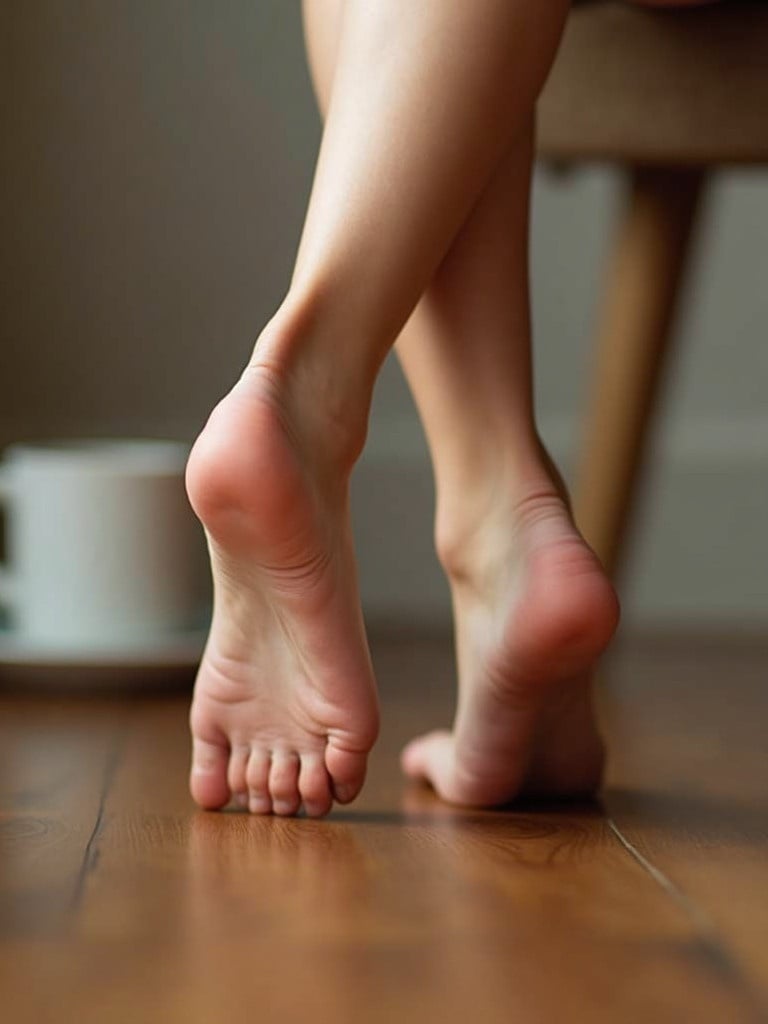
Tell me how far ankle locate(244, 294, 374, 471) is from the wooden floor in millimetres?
169

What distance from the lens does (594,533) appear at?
1326 mm

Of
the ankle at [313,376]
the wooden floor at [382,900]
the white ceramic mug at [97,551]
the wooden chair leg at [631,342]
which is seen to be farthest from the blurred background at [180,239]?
the ankle at [313,376]

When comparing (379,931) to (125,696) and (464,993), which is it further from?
(125,696)

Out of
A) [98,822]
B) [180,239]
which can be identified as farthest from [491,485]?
[180,239]

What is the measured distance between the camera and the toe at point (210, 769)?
2.36 feet

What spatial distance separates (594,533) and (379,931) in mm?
823

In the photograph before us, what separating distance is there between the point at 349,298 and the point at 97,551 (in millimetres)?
556

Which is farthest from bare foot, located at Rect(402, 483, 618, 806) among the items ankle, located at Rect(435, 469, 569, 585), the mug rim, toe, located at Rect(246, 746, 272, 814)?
the mug rim

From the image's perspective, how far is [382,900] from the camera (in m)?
0.57

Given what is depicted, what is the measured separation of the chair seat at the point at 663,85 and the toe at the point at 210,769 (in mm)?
482

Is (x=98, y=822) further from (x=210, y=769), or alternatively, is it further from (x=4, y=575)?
(x=4, y=575)

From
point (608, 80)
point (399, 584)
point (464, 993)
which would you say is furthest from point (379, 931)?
point (399, 584)

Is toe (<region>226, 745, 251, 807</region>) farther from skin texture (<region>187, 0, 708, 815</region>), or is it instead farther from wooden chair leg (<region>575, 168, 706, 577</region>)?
wooden chair leg (<region>575, 168, 706, 577</region>)

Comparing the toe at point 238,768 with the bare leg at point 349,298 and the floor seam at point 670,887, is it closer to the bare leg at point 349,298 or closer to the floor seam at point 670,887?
the bare leg at point 349,298
